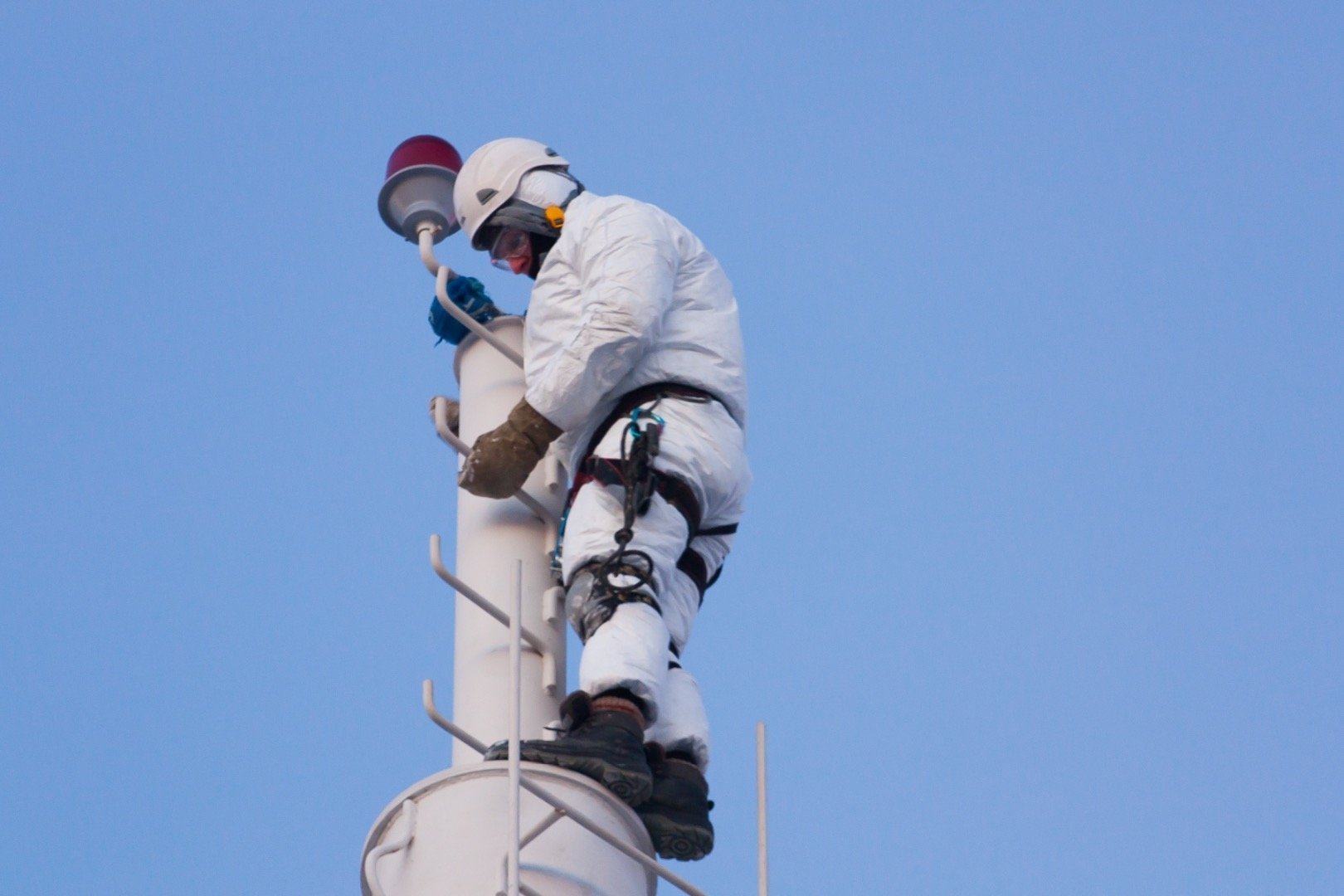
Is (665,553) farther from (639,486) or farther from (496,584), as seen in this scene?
(496,584)

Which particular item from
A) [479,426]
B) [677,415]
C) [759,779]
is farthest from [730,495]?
[759,779]

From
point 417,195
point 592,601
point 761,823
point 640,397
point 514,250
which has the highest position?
point 417,195

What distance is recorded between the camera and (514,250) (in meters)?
10.8

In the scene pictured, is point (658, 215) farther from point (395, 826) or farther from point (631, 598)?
point (395, 826)

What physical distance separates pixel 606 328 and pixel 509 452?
0.63 meters

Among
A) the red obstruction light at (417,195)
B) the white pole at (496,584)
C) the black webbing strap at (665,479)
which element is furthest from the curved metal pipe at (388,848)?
the red obstruction light at (417,195)

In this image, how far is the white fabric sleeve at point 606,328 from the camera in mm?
9633

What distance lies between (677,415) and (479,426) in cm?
106

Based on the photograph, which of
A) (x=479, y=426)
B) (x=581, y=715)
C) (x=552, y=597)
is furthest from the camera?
(x=479, y=426)

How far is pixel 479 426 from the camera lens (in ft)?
34.2

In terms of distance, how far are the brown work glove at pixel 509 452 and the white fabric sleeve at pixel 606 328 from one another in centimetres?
6

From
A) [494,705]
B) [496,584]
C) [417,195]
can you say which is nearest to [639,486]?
[496,584]

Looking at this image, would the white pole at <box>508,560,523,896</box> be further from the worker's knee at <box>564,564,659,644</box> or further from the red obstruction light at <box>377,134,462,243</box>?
the red obstruction light at <box>377,134,462,243</box>

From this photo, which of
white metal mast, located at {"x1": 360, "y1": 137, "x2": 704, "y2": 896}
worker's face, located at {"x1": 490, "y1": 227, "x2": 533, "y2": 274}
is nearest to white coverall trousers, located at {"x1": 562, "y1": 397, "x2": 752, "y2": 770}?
white metal mast, located at {"x1": 360, "y1": 137, "x2": 704, "y2": 896}
